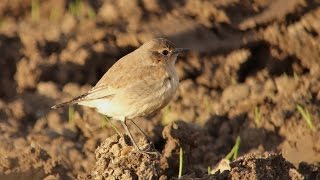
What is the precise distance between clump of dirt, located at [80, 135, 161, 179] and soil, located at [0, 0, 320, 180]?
0.12 metres

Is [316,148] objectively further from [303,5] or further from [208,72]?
[303,5]

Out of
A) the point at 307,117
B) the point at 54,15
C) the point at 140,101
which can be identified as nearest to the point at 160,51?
the point at 140,101

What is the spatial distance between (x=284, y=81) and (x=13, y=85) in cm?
355

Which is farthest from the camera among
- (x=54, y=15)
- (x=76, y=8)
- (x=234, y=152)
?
(x=54, y=15)

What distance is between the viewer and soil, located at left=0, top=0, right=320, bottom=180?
858 centimetres

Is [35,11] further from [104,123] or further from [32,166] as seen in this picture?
[32,166]

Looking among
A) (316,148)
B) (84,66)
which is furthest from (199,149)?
(84,66)

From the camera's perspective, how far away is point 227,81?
1077cm

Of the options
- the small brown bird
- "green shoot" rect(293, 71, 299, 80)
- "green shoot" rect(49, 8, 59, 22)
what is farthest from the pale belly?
"green shoot" rect(49, 8, 59, 22)

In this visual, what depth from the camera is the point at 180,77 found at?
10.8 m

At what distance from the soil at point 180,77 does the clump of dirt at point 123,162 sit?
0.39 ft

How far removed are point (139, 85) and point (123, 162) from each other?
1.13m

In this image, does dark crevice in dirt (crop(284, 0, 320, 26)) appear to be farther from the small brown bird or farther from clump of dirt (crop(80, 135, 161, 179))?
clump of dirt (crop(80, 135, 161, 179))

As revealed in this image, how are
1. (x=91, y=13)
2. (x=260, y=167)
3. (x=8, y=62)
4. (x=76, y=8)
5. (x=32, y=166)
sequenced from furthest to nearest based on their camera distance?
(x=76, y=8)
(x=91, y=13)
(x=8, y=62)
(x=32, y=166)
(x=260, y=167)
